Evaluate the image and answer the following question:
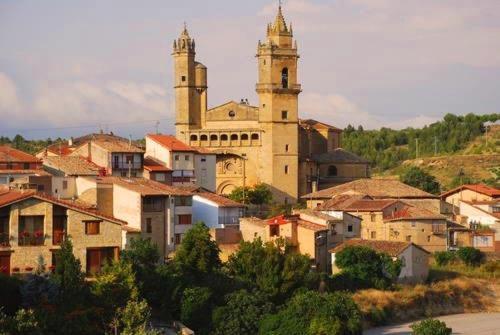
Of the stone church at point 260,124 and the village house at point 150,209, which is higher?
the stone church at point 260,124

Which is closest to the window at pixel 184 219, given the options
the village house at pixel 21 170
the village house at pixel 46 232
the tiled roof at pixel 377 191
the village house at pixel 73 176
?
the village house at pixel 73 176

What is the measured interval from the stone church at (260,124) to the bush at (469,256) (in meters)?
18.4

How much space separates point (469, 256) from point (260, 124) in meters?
23.1

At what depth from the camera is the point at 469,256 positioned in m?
60.2

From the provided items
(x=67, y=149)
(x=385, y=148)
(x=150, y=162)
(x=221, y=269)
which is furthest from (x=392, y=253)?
(x=385, y=148)

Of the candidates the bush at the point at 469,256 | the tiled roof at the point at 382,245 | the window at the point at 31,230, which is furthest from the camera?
the bush at the point at 469,256

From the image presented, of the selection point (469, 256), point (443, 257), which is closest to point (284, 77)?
point (469, 256)

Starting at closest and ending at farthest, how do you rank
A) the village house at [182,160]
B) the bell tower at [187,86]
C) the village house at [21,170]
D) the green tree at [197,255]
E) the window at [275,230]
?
the green tree at [197,255] < the window at [275,230] < the village house at [21,170] < the village house at [182,160] < the bell tower at [187,86]

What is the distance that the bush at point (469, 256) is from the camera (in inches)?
2367

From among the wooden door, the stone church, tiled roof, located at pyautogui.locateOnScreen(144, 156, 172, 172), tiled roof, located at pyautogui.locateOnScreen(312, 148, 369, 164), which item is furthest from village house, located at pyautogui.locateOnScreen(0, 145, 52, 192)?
tiled roof, located at pyautogui.locateOnScreen(312, 148, 369, 164)

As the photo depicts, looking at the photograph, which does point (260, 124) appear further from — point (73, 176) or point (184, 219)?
point (184, 219)

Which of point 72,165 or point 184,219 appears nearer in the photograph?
point 184,219

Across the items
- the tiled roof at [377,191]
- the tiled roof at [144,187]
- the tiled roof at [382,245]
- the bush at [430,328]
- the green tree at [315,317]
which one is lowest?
the bush at [430,328]

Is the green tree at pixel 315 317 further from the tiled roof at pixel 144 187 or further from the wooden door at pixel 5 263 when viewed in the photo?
the wooden door at pixel 5 263
